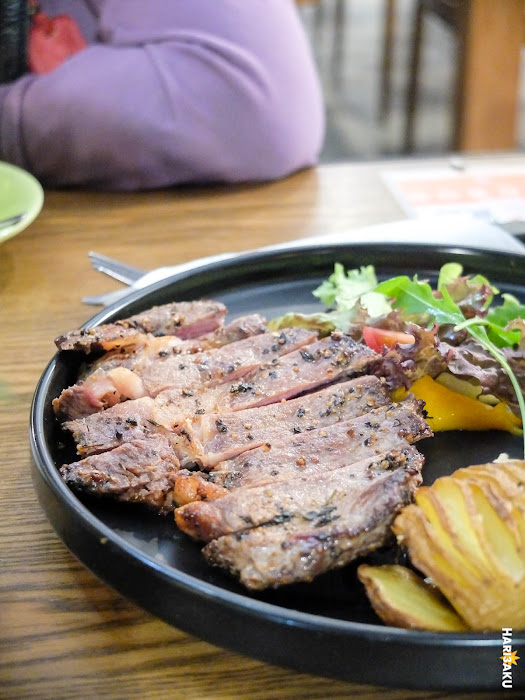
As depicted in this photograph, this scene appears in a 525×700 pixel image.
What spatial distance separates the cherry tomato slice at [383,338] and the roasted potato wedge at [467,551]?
0.56 metres

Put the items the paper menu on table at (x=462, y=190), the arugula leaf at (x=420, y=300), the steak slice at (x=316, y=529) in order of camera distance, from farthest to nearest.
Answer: the paper menu on table at (x=462, y=190), the arugula leaf at (x=420, y=300), the steak slice at (x=316, y=529)

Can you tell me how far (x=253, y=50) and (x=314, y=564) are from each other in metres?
2.20

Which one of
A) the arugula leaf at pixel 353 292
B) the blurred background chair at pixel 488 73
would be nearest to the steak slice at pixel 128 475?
the arugula leaf at pixel 353 292

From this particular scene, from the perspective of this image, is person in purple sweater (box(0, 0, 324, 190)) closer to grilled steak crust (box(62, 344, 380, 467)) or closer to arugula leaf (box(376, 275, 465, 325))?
arugula leaf (box(376, 275, 465, 325))

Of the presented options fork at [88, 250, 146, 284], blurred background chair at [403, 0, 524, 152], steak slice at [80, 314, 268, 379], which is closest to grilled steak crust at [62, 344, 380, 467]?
steak slice at [80, 314, 268, 379]

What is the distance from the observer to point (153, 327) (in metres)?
1.63

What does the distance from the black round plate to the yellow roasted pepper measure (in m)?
0.02

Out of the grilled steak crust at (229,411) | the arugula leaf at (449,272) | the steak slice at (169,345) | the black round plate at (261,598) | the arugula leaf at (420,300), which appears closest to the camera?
the black round plate at (261,598)

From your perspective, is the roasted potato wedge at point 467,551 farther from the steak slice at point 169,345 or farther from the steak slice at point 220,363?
the steak slice at point 169,345

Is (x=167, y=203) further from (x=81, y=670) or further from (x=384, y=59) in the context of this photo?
(x=384, y=59)

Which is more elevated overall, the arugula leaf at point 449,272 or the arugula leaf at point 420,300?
the arugula leaf at point 420,300

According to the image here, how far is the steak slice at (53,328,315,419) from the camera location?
1419mm

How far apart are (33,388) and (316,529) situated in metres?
0.89

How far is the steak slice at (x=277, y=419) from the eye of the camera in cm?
133
